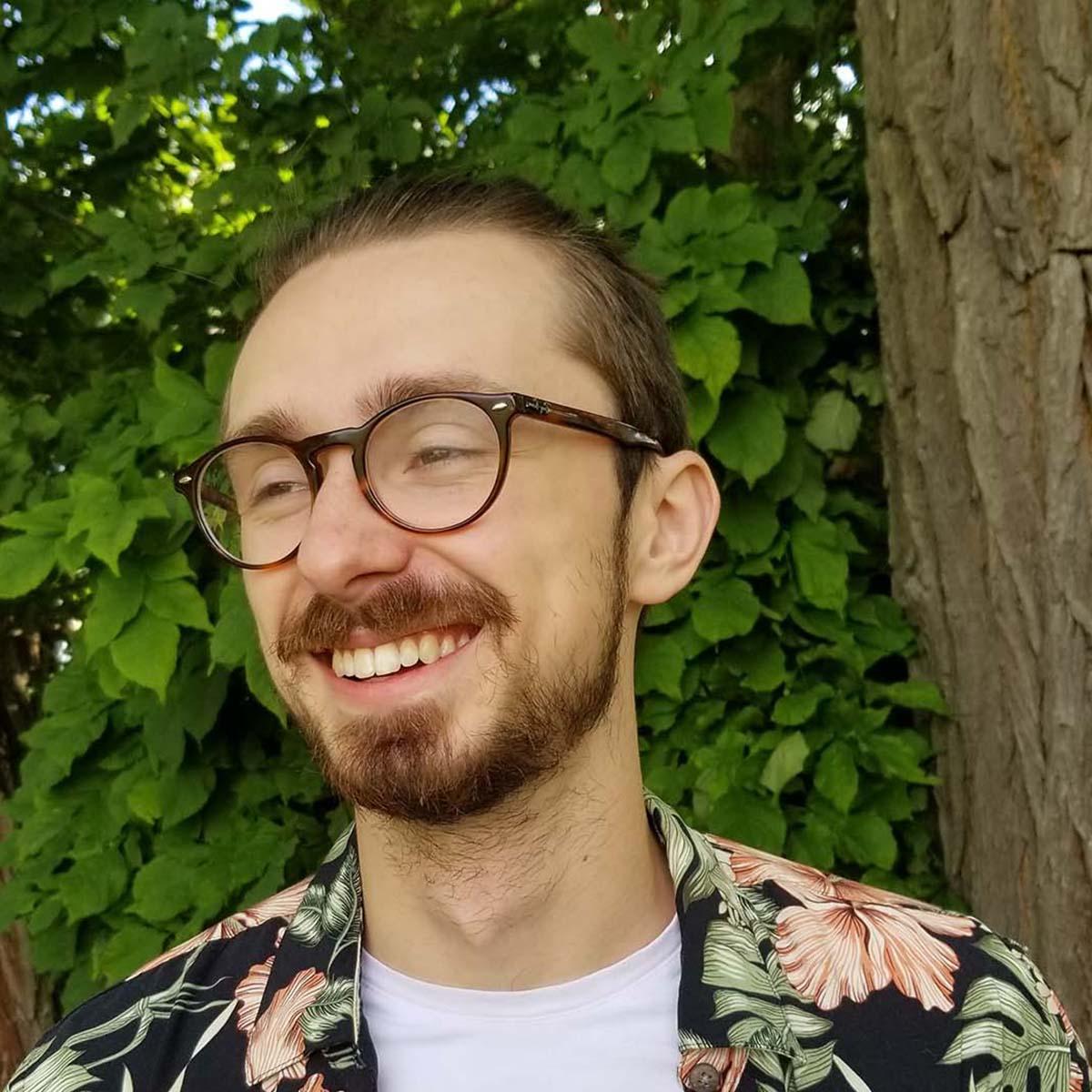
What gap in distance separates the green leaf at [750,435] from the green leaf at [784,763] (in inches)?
20.5

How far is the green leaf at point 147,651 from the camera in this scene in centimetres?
202

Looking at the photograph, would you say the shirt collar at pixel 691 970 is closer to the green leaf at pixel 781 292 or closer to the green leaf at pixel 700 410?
the green leaf at pixel 700 410

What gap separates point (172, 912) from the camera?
224 cm

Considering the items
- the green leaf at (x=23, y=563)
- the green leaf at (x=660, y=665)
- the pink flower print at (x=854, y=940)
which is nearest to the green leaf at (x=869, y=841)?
the green leaf at (x=660, y=665)

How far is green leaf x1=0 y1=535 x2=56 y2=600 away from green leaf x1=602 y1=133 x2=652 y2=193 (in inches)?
52.5

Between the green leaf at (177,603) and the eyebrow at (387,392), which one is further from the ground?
the eyebrow at (387,392)

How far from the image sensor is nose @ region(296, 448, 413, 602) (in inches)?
49.1

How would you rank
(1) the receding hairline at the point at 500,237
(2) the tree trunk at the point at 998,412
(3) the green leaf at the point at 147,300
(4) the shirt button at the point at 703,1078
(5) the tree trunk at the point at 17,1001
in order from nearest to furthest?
1. (4) the shirt button at the point at 703,1078
2. (1) the receding hairline at the point at 500,237
3. (2) the tree trunk at the point at 998,412
4. (3) the green leaf at the point at 147,300
5. (5) the tree trunk at the point at 17,1001

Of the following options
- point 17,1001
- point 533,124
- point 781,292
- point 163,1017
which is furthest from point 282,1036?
point 17,1001

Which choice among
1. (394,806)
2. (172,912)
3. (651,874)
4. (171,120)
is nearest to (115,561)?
(172,912)

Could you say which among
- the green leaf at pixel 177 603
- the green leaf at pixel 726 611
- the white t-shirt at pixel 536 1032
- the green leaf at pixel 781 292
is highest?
the green leaf at pixel 781 292

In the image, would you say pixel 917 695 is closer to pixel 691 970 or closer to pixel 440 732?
pixel 691 970

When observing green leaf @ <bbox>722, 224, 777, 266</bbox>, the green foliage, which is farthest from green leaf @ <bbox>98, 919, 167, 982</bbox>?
green leaf @ <bbox>722, 224, 777, 266</bbox>

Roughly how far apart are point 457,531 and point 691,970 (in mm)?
596
